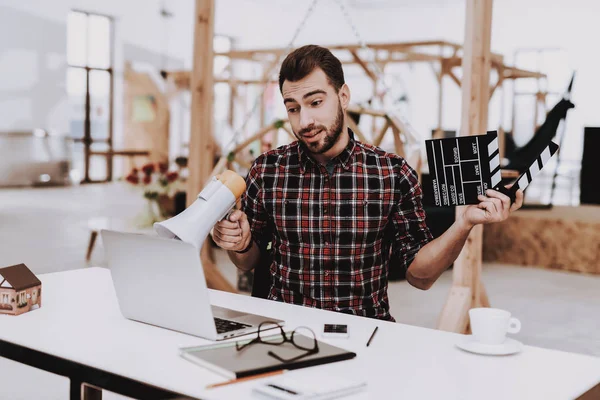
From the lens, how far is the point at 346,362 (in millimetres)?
1264

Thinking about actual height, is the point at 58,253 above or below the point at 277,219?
below

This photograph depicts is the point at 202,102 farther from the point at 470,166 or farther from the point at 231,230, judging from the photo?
the point at 470,166

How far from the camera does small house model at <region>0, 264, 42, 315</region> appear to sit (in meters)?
1.58

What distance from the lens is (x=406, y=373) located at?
1.21 m

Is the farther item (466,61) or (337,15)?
(337,15)

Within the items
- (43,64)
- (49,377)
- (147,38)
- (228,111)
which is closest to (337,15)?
(228,111)

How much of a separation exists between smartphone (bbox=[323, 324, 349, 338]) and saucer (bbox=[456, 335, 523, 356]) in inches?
8.4

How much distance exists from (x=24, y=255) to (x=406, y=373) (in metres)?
5.55

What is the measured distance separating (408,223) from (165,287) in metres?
0.83

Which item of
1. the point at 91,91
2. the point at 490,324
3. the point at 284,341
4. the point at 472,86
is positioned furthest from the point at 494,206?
the point at 91,91

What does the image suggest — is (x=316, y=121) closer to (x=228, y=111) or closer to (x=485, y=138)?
(x=485, y=138)

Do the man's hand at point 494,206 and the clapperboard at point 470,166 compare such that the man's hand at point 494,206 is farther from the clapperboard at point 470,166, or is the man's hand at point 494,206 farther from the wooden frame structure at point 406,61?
the wooden frame structure at point 406,61

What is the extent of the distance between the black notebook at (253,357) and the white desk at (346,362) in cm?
1

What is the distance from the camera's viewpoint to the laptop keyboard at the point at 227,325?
1423 millimetres
